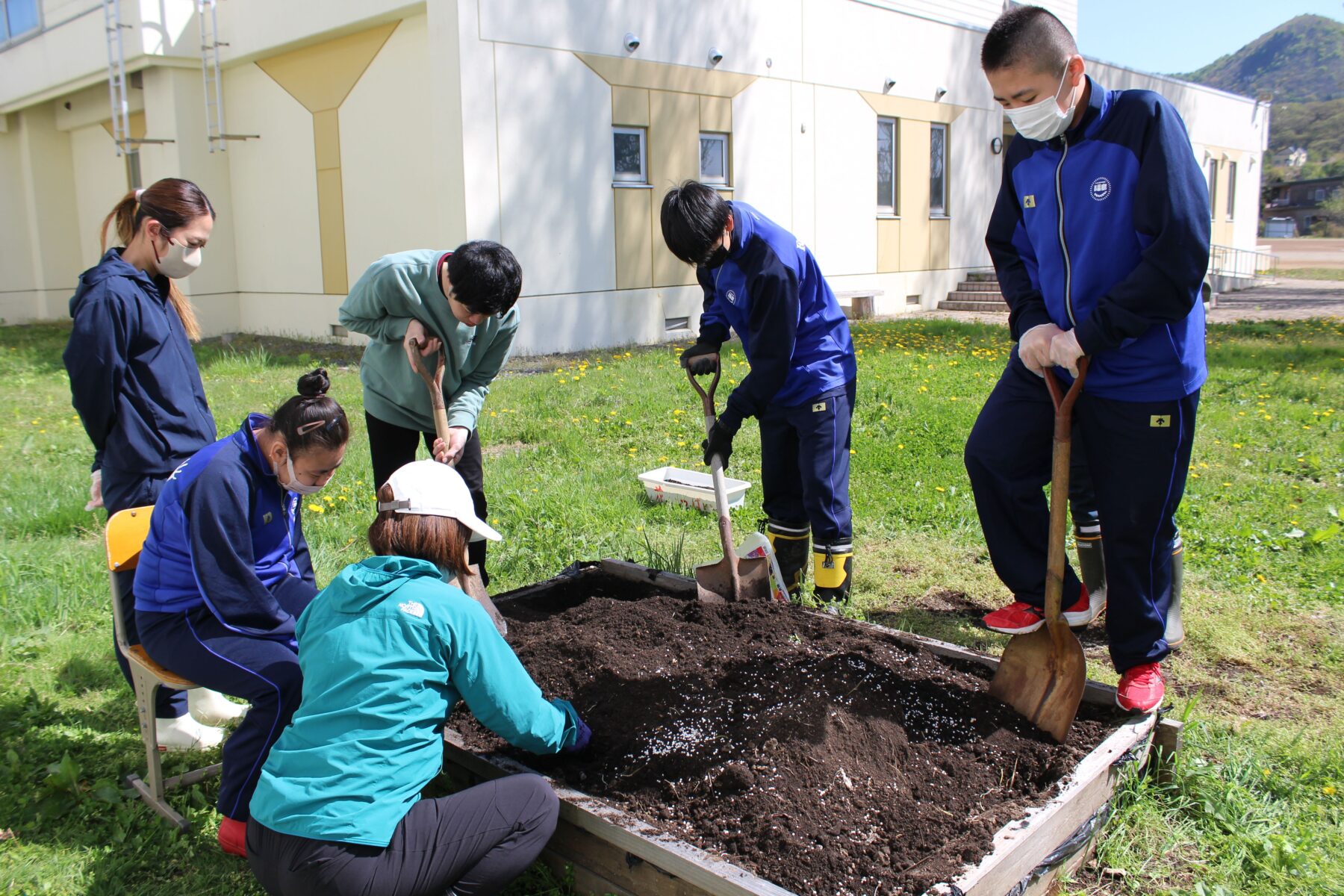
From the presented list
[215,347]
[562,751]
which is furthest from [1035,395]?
[215,347]

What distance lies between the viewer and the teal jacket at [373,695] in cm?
214

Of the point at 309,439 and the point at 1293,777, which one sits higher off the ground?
the point at 309,439

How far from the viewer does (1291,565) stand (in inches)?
178

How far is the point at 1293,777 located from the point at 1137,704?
0.48 metres

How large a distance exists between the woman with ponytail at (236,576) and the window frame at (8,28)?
18.0 m

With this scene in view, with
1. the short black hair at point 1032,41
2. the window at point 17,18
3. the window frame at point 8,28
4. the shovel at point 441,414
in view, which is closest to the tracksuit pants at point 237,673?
the shovel at point 441,414

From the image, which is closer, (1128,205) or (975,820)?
(975,820)

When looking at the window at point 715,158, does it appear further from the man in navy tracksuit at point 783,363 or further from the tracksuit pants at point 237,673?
the tracksuit pants at point 237,673

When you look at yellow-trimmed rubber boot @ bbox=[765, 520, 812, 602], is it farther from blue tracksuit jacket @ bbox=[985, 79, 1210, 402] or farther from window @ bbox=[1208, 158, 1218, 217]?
window @ bbox=[1208, 158, 1218, 217]

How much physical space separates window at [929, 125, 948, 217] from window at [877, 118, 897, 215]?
1.01 meters

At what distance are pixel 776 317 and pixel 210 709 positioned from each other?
2523mm

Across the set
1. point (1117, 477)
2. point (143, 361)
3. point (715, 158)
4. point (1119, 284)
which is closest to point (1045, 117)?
point (1119, 284)

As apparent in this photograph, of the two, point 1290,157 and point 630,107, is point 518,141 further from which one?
point 1290,157

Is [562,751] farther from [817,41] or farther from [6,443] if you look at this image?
[817,41]
